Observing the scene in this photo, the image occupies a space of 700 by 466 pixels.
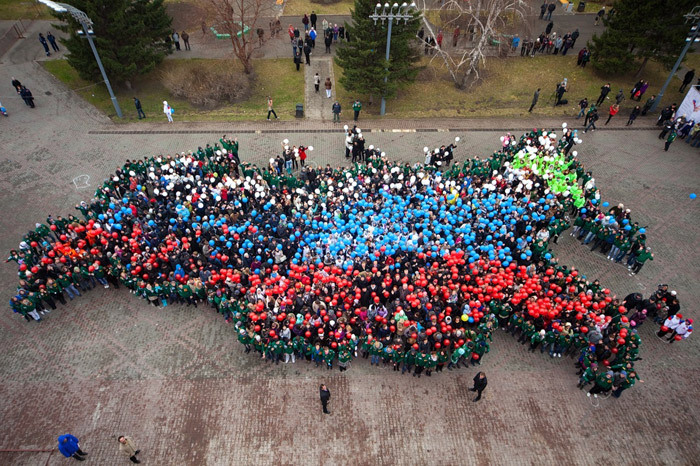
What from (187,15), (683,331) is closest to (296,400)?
(683,331)

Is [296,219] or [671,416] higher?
[296,219]

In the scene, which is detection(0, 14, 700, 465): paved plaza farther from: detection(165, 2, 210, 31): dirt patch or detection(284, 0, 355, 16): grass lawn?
detection(284, 0, 355, 16): grass lawn

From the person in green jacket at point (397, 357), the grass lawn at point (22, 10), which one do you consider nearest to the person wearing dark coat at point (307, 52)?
the grass lawn at point (22, 10)

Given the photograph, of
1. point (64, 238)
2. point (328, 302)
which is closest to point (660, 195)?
point (328, 302)

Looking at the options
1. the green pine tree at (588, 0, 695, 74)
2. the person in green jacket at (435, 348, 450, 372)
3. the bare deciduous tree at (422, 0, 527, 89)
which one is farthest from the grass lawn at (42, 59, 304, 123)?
the green pine tree at (588, 0, 695, 74)

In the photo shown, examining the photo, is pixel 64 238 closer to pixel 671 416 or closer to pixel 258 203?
pixel 258 203

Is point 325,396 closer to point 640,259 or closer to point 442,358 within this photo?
point 442,358
